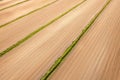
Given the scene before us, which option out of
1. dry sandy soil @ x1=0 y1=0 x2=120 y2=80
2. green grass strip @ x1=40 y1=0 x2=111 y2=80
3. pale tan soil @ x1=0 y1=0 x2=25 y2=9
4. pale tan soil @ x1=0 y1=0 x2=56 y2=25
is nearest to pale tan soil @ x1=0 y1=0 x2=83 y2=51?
Result: dry sandy soil @ x1=0 y1=0 x2=120 y2=80

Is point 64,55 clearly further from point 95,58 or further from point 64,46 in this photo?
point 95,58

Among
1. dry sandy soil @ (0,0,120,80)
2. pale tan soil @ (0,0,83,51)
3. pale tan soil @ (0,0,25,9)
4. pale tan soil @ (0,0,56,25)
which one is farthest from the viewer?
pale tan soil @ (0,0,25,9)

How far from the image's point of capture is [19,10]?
22.2 ft

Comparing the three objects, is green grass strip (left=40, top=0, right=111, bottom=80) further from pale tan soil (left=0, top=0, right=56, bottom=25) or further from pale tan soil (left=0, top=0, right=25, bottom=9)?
pale tan soil (left=0, top=0, right=25, bottom=9)

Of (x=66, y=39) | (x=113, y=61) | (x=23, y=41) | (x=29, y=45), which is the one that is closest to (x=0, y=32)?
(x=23, y=41)

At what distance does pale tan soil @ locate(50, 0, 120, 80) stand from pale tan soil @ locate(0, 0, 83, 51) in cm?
153

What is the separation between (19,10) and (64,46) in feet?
11.5

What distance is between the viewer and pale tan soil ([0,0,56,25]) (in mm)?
5984

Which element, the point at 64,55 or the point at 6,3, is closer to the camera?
the point at 64,55

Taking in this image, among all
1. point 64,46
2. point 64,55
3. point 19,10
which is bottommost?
point 64,55

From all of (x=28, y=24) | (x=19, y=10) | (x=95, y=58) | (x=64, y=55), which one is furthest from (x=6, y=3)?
(x=95, y=58)

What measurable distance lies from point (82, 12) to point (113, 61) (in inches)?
125

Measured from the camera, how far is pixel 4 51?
383 cm

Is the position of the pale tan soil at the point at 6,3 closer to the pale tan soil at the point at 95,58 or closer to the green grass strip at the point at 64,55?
the green grass strip at the point at 64,55
